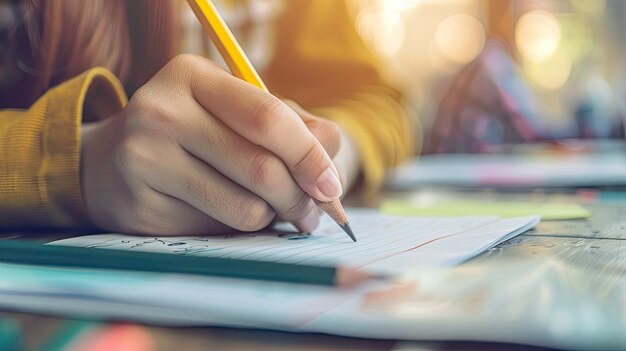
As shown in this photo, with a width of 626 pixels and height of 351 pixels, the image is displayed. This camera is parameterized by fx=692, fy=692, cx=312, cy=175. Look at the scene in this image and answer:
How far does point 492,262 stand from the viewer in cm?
28

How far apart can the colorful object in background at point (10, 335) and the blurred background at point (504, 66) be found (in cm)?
90

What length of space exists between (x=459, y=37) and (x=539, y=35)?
27 centimetres

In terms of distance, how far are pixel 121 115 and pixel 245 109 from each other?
8 centimetres

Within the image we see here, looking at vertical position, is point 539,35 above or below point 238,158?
above

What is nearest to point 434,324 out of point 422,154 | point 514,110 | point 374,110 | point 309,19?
point 374,110

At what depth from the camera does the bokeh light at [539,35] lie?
6.90 feet

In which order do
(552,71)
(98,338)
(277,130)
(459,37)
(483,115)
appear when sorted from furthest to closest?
1. (459,37)
2. (552,71)
3. (483,115)
4. (277,130)
5. (98,338)

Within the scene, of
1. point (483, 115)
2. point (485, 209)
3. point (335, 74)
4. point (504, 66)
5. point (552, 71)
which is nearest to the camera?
point (485, 209)

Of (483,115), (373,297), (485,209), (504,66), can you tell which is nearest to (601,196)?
(485,209)

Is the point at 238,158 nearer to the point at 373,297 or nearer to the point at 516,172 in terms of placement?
the point at 373,297

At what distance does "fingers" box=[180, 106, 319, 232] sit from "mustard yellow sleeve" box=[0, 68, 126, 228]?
66 mm

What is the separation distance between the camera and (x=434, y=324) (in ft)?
0.62

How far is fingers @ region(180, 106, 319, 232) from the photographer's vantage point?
32 cm

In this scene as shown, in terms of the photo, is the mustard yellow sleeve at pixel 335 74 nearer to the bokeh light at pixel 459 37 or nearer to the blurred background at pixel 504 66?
the blurred background at pixel 504 66
